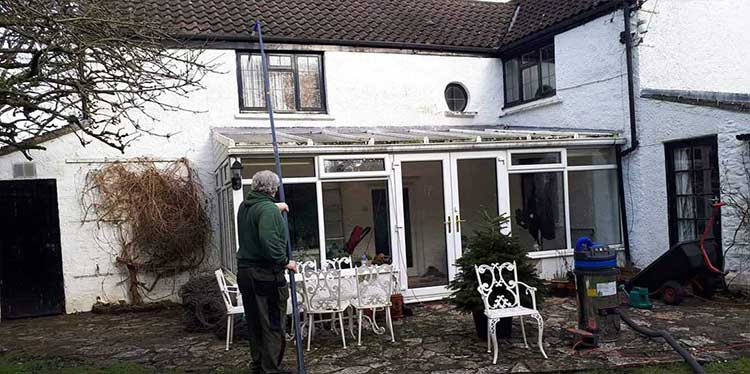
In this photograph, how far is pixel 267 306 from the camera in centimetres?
544

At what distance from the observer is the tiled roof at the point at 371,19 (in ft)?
35.9

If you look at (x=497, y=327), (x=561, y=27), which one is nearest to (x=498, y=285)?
(x=497, y=327)

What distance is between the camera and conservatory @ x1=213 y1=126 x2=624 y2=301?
866cm

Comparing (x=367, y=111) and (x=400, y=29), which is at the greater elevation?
(x=400, y=29)

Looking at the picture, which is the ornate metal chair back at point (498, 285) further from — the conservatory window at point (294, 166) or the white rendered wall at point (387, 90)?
the white rendered wall at point (387, 90)

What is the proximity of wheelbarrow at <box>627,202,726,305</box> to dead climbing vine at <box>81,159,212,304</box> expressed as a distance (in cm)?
749

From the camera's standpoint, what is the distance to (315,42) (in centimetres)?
1138

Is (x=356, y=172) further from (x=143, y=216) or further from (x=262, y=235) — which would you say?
(x=143, y=216)

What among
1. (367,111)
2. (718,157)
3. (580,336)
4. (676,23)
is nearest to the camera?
(580,336)

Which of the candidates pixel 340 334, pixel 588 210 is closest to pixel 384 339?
pixel 340 334

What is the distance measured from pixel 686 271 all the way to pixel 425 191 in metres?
4.32

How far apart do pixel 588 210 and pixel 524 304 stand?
4549 millimetres

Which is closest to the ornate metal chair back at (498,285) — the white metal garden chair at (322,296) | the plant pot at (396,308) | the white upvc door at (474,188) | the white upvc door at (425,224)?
the white metal garden chair at (322,296)

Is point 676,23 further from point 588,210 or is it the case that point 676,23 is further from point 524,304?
point 524,304
